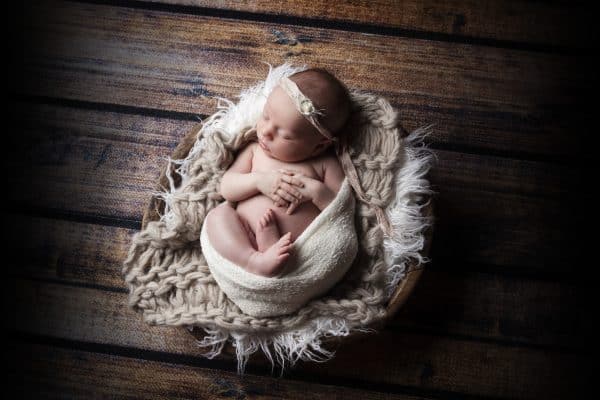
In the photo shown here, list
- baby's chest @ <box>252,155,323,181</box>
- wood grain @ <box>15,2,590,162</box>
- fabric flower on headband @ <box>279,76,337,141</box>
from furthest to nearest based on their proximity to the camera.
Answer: wood grain @ <box>15,2,590,162</box> < baby's chest @ <box>252,155,323,181</box> < fabric flower on headband @ <box>279,76,337,141</box>

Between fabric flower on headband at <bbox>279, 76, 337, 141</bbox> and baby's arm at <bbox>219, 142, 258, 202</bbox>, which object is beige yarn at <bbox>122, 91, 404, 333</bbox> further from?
fabric flower on headband at <bbox>279, 76, 337, 141</bbox>

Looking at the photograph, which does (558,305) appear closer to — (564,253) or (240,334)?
(564,253)

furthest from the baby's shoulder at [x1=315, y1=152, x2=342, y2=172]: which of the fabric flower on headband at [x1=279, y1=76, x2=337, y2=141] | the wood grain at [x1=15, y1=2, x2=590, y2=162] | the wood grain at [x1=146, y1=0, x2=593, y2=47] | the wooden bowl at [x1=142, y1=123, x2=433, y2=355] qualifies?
the wood grain at [x1=146, y1=0, x2=593, y2=47]

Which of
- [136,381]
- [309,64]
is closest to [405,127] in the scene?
[309,64]

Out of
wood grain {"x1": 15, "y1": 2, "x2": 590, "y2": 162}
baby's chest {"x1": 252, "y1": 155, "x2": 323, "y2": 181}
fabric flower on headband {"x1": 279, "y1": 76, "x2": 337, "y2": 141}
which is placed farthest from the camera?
wood grain {"x1": 15, "y1": 2, "x2": 590, "y2": 162}

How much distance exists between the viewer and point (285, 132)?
42.0 inches

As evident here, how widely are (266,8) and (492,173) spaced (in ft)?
2.38

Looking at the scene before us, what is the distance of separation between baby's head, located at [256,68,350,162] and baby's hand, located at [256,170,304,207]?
5 centimetres

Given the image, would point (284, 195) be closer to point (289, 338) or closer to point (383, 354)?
point (289, 338)

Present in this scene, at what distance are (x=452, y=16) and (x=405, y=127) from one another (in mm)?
345

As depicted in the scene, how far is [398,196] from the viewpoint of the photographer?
1148 millimetres

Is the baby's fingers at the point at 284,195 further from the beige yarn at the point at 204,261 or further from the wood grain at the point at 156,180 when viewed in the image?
the wood grain at the point at 156,180

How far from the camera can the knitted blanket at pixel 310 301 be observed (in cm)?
109

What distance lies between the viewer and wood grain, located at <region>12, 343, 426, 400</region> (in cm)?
124
